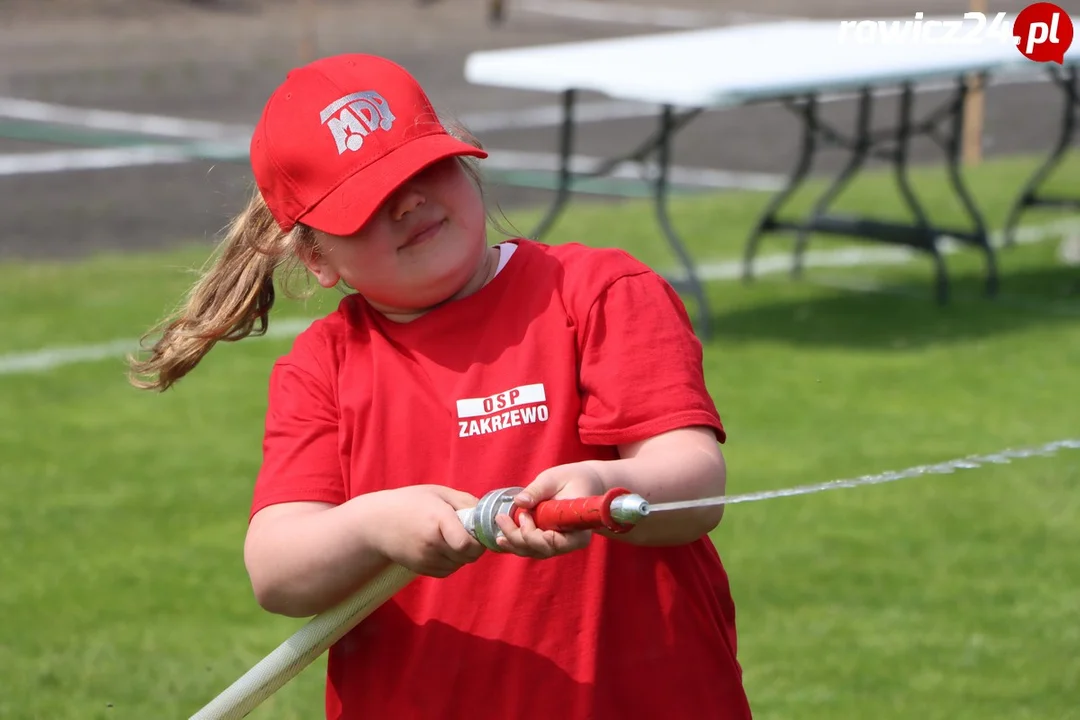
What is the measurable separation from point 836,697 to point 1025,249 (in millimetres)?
5786

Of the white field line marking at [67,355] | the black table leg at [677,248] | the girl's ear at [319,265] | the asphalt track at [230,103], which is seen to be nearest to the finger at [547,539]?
the girl's ear at [319,265]

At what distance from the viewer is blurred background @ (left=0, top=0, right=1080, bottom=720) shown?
3.95 meters

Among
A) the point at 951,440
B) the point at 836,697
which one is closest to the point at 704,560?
the point at 836,697

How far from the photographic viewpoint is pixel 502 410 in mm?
2051

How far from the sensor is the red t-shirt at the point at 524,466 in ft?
6.73

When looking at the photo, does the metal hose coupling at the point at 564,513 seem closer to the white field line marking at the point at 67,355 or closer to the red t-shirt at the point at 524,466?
the red t-shirt at the point at 524,466

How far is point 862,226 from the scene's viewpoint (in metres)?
8.08

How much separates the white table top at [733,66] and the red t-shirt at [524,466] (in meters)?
4.50

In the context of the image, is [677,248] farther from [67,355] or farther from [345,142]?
[345,142]

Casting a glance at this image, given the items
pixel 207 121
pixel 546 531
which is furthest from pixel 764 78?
pixel 207 121

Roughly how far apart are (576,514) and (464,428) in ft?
1.38

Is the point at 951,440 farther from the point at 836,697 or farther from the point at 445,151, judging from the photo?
the point at 445,151

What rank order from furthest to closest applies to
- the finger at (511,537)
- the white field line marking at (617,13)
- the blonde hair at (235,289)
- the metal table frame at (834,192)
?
the white field line marking at (617,13), the metal table frame at (834,192), the blonde hair at (235,289), the finger at (511,537)

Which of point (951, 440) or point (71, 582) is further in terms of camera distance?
point (951, 440)
